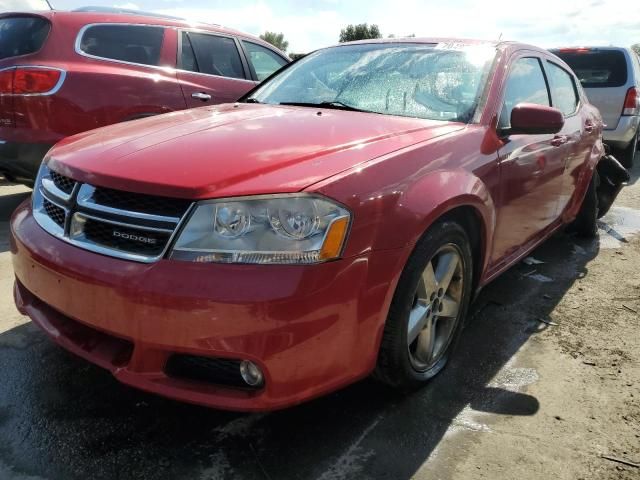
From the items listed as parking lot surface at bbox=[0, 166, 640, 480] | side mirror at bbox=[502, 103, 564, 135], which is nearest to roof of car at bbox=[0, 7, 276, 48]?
parking lot surface at bbox=[0, 166, 640, 480]

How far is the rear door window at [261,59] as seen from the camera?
238 inches

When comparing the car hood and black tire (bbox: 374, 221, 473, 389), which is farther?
black tire (bbox: 374, 221, 473, 389)

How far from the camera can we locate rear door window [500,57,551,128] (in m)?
2.96

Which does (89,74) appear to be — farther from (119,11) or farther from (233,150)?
(233,150)

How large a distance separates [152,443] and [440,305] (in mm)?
1345

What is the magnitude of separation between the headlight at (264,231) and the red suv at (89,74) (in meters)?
3.08

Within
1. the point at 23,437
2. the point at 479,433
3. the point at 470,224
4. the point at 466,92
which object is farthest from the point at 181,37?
the point at 479,433

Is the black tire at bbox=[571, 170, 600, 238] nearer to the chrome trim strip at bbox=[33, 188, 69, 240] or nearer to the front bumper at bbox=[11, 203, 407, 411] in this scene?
the front bumper at bbox=[11, 203, 407, 411]

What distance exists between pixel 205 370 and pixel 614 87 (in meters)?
7.69

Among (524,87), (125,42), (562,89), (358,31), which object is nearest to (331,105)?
(524,87)

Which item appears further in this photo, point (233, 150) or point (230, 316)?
point (233, 150)

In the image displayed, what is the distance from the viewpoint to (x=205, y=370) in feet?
6.19

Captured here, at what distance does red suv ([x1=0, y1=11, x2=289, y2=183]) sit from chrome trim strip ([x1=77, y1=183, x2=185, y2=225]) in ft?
8.51

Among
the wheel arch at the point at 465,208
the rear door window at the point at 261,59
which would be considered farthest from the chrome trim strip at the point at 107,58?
the wheel arch at the point at 465,208
